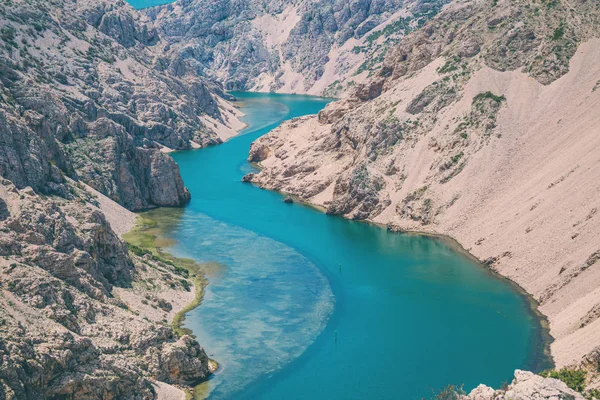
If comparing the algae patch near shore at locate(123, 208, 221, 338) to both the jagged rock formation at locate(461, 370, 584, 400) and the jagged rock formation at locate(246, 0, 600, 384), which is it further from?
the jagged rock formation at locate(461, 370, 584, 400)

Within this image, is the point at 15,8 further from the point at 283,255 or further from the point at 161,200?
the point at 283,255

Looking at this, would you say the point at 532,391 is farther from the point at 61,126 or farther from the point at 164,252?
the point at 61,126

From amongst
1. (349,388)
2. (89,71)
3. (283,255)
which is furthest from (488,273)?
(89,71)

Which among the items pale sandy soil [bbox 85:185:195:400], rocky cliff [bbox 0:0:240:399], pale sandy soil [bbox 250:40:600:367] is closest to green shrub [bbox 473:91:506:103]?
pale sandy soil [bbox 250:40:600:367]

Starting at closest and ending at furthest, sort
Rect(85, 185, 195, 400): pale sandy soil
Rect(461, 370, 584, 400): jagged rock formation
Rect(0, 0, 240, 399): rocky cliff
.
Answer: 1. Rect(461, 370, 584, 400): jagged rock formation
2. Rect(0, 0, 240, 399): rocky cliff
3. Rect(85, 185, 195, 400): pale sandy soil

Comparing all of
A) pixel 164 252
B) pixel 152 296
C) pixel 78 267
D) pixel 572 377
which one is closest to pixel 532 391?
pixel 572 377

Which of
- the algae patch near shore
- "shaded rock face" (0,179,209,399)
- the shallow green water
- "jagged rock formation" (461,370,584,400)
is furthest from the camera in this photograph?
the algae patch near shore
